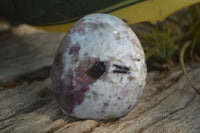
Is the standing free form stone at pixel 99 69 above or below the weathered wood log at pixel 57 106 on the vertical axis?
above

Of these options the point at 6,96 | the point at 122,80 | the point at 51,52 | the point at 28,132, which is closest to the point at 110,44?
the point at 122,80

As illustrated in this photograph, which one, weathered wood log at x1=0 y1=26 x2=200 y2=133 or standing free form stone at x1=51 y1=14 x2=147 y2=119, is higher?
standing free form stone at x1=51 y1=14 x2=147 y2=119

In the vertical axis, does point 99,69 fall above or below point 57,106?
above

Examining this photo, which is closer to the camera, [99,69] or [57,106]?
[99,69]
